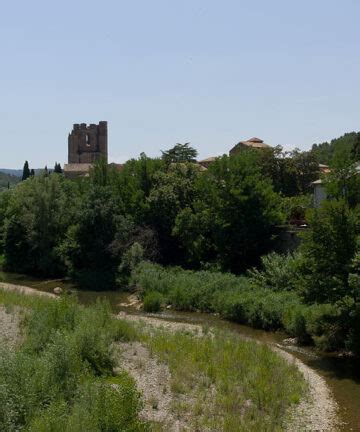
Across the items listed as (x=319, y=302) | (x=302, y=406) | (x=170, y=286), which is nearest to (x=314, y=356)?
(x=319, y=302)

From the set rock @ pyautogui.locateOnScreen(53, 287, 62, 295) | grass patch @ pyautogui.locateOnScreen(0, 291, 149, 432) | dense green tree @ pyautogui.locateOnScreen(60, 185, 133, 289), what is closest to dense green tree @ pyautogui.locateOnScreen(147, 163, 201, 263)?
dense green tree @ pyautogui.locateOnScreen(60, 185, 133, 289)

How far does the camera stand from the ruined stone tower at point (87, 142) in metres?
125

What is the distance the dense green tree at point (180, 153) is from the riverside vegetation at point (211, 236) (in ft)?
0.58

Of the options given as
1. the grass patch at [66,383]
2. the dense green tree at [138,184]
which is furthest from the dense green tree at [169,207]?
the grass patch at [66,383]

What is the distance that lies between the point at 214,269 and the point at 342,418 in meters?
21.8

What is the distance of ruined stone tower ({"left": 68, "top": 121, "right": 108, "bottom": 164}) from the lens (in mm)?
124562

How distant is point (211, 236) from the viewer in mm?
40906

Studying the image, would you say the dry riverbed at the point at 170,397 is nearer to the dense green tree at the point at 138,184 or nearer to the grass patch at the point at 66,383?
the grass patch at the point at 66,383

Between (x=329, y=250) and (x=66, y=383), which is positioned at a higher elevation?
(x=329, y=250)

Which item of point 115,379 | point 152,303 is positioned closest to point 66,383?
point 115,379

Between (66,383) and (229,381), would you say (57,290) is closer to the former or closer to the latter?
(229,381)

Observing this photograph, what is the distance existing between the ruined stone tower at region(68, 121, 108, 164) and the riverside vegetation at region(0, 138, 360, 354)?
66.3 metres

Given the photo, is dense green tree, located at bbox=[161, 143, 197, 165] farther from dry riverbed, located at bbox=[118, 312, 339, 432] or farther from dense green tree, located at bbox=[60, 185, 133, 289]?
dry riverbed, located at bbox=[118, 312, 339, 432]

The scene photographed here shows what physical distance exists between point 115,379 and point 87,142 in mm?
112516
